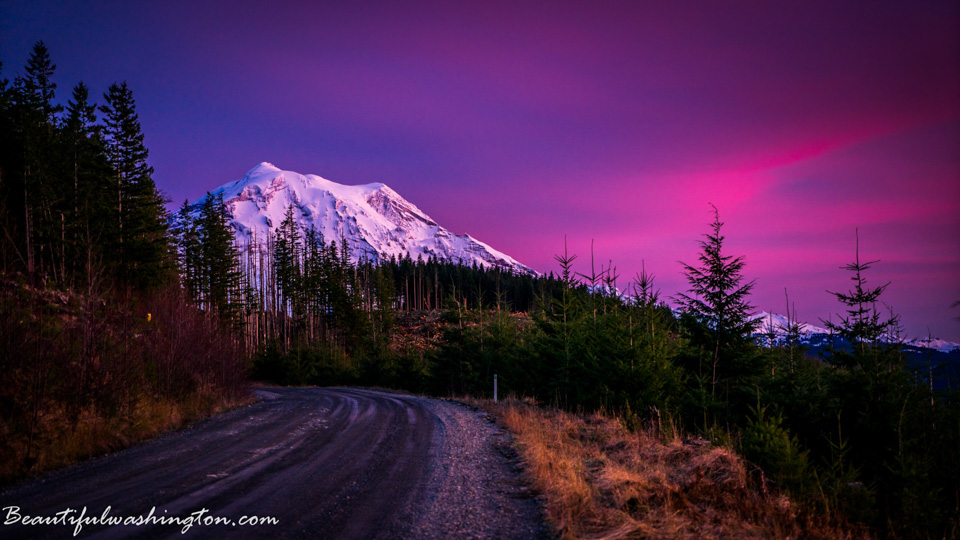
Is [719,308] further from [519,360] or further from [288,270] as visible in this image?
[288,270]

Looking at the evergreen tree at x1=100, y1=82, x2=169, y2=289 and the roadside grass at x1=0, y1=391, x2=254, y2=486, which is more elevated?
the evergreen tree at x1=100, y1=82, x2=169, y2=289

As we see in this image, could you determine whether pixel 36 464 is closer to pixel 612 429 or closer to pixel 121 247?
pixel 612 429

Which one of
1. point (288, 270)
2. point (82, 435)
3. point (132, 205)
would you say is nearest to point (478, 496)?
point (82, 435)

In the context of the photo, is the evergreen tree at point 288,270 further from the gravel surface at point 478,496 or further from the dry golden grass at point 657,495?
the dry golden grass at point 657,495

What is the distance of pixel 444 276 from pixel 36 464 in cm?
10198

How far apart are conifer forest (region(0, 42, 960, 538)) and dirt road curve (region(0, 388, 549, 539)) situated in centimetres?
181

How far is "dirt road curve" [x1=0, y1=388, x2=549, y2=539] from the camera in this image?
16.4 ft

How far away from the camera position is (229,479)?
680 centimetres

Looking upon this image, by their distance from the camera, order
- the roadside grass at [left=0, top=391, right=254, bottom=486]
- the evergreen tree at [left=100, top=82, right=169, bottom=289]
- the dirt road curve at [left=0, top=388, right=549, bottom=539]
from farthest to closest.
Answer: the evergreen tree at [left=100, top=82, right=169, bottom=289] → the roadside grass at [left=0, top=391, right=254, bottom=486] → the dirt road curve at [left=0, top=388, right=549, bottom=539]

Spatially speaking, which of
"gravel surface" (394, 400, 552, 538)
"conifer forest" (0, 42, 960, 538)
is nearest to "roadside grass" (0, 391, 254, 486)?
"conifer forest" (0, 42, 960, 538)

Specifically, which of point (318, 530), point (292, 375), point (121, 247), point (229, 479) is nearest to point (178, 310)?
point (229, 479)

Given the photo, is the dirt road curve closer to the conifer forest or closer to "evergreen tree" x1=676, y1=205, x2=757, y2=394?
the conifer forest

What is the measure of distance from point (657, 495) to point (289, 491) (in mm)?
5071

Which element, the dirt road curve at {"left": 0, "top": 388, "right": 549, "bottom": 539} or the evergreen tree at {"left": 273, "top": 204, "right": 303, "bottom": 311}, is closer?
the dirt road curve at {"left": 0, "top": 388, "right": 549, "bottom": 539}
